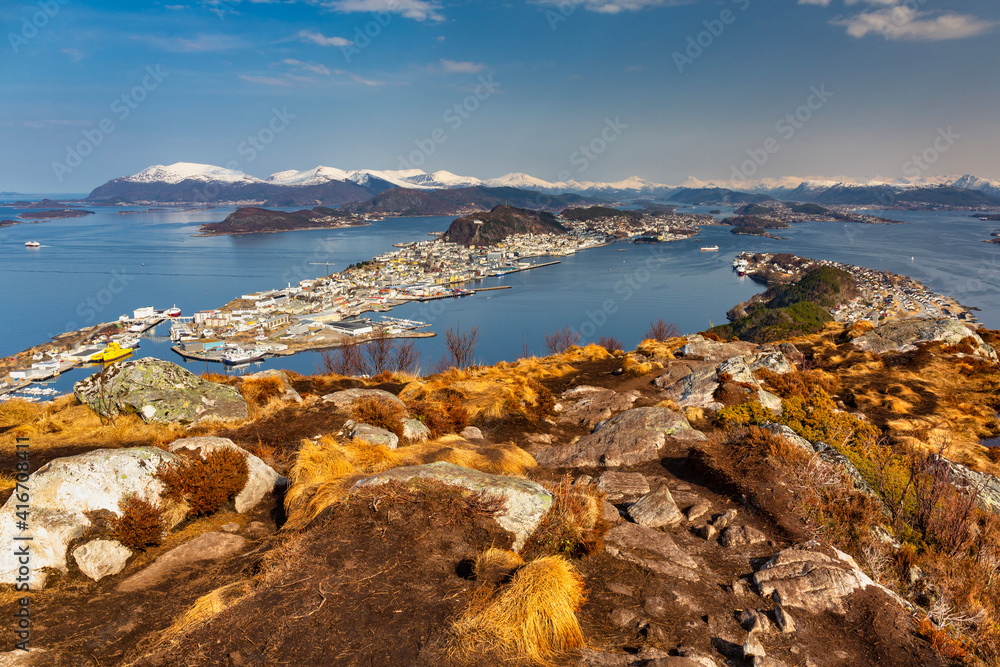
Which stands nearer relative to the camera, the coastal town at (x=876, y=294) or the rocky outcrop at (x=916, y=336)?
the rocky outcrop at (x=916, y=336)

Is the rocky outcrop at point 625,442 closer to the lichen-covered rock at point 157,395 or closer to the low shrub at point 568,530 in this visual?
the low shrub at point 568,530

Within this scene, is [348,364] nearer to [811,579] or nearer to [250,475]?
[250,475]

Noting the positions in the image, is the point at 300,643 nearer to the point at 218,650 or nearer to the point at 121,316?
the point at 218,650

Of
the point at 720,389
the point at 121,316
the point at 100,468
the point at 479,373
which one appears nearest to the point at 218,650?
the point at 100,468

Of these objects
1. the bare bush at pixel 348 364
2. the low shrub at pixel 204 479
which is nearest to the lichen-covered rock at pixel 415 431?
the low shrub at pixel 204 479

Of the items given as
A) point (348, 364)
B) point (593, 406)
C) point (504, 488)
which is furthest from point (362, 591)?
point (348, 364)
